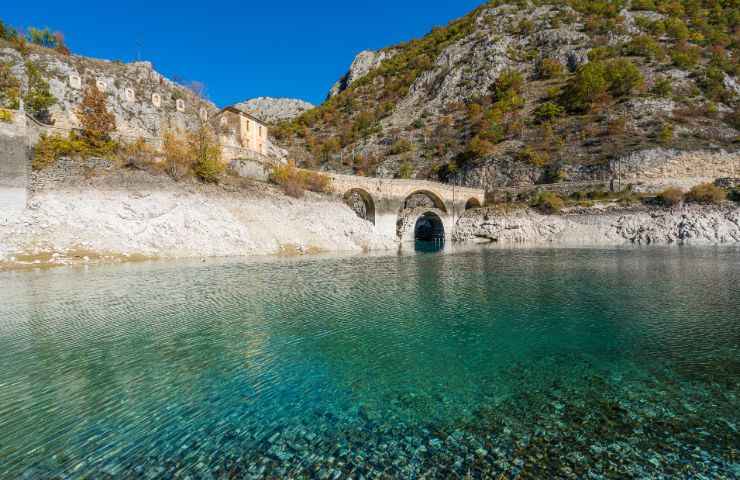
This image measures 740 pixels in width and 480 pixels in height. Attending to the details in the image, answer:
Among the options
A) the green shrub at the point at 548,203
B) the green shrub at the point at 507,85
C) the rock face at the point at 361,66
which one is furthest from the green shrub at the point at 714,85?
the rock face at the point at 361,66

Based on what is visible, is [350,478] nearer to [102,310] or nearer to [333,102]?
[102,310]

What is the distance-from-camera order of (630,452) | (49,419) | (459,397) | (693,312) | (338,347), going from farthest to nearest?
(693,312), (338,347), (459,397), (49,419), (630,452)

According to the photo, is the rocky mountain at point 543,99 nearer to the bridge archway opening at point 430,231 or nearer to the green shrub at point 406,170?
the green shrub at point 406,170

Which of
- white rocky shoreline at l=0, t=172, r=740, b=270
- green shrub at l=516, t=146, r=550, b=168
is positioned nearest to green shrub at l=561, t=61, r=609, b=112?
green shrub at l=516, t=146, r=550, b=168

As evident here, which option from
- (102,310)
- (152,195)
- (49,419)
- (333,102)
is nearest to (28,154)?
(152,195)

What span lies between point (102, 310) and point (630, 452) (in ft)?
54.6

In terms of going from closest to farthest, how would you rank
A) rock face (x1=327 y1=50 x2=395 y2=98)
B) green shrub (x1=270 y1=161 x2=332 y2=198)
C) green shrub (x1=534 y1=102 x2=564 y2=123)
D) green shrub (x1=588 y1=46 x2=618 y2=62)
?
green shrub (x1=270 y1=161 x2=332 y2=198) → green shrub (x1=534 y1=102 x2=564 y2=123) → green shrub (x1=588 y1=46 x2=618 y2=62) → rock face (x1=327 y1=50 x2=395 y2=98)

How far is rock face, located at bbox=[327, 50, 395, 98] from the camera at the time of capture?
149375 millimetres

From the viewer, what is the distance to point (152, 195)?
32812 millimetres

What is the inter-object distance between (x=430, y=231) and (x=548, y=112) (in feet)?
132

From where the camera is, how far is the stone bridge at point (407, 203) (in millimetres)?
58156

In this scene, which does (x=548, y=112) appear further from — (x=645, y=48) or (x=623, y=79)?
(x=645, y=48)

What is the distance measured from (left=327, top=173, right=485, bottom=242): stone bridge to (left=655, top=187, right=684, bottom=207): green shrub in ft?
92.3

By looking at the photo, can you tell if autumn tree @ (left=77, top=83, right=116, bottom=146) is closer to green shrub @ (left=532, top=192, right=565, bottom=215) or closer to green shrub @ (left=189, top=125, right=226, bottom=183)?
green shrub @ (left=189, top=125, right=226, bottom=183)
